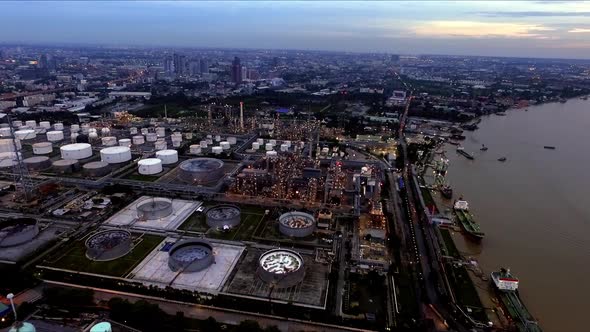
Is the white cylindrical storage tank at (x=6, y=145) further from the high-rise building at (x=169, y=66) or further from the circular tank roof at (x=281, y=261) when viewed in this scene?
the high-rise building at (x=169, y=66)

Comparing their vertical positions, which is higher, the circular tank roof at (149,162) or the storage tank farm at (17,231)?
the circular tank roof at (149,162)

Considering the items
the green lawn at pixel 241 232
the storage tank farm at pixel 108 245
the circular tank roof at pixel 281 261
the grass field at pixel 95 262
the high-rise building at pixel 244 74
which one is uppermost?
the high-rise building at pixel 244 74

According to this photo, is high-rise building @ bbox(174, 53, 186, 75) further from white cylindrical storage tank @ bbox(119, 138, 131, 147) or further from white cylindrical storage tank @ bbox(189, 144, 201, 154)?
white cylindrical storage tank @ bbox(189, 144, 201, 154)

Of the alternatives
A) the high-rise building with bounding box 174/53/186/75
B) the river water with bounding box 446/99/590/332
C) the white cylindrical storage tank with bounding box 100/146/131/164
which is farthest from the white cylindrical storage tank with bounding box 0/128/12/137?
the high-rise building with bounding box 174/53/186/75

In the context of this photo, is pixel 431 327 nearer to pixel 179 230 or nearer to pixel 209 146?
pixel 179 230

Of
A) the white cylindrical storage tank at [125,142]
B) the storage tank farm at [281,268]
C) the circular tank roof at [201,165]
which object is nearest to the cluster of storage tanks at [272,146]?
the circular tank roof at [201,165]

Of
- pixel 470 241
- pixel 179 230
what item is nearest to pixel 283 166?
pixel 179 230

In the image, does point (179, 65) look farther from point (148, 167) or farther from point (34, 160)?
point (148, 167)

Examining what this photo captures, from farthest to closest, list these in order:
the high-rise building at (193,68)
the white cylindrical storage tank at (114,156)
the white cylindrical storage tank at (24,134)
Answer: the high-rise building at (193,68) < the white cylindrical storage tank at (24,134) < the white cylindrical storage tank at (114,156)
